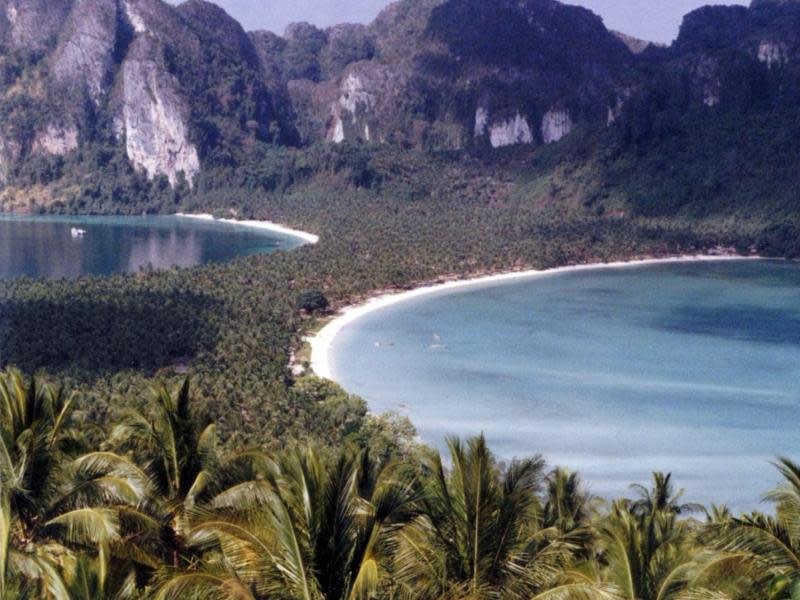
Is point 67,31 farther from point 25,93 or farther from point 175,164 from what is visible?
point 175,164

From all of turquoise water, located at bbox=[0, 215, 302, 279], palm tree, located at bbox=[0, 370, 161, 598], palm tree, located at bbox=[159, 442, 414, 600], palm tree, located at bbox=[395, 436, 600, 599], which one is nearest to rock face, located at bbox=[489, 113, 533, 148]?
turquoise water, located at bbox=[0, 215, 302, 279]

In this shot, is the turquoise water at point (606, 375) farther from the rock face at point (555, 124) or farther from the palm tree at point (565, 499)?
the rock face at point (555, 124)

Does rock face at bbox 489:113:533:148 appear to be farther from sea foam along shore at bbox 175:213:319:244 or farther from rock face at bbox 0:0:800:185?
sea foam along shore at bbox 175:213:319:244

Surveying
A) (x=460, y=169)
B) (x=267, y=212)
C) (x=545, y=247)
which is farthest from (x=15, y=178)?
(x=545, y=247)

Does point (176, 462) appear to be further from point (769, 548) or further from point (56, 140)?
point (56, 140)

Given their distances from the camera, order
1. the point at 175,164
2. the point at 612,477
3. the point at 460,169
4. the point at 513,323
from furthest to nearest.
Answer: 1. the point at 175,164
2. the point at 460,169
3. the point at 513,323
4. the point at 612,477
